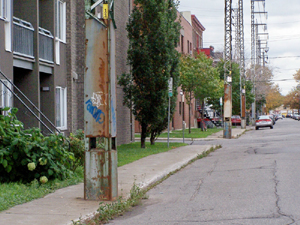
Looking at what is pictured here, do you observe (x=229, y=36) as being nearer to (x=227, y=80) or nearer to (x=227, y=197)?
(x=227, y=80)

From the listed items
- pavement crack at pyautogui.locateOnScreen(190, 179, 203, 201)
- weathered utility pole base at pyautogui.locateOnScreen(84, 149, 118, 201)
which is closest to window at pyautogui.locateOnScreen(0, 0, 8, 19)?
weathered utility pole base at pyautogui.locateOnScreen(84, 149, 118, 201)

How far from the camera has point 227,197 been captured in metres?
8.97

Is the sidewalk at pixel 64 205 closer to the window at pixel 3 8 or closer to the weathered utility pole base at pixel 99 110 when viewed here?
the weathered utility pole base at pixel 99 110

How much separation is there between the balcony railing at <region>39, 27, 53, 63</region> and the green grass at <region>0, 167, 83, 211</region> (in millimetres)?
7382

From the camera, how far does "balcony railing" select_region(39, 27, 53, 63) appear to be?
55.8 feet

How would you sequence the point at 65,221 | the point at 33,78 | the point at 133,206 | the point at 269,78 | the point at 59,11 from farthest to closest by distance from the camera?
the point at 269,78 < the point at 59,11 < the point at 33,78 < the point at 133,206 < the point at 65,221

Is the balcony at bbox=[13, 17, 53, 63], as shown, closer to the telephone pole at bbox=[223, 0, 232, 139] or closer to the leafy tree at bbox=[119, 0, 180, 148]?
the leafy tree at bbox=[119, 0, 180, 148]

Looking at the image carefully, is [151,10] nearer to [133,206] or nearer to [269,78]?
[133,206]

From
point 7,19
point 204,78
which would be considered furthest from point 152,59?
point 204,78

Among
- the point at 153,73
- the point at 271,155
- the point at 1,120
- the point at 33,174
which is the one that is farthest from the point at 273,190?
the point at 153,73

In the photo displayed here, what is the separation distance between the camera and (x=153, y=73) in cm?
2069

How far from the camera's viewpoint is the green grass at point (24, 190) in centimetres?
823

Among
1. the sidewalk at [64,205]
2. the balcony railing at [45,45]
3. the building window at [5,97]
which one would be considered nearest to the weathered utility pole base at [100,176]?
the sidewalk at [64,205]

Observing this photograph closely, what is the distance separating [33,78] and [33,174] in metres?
6.51
